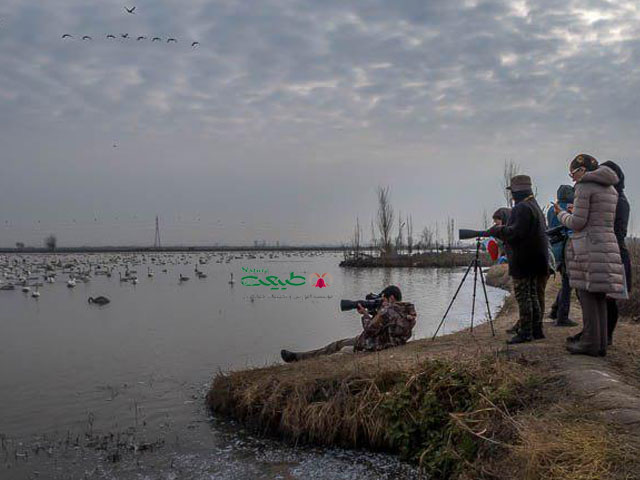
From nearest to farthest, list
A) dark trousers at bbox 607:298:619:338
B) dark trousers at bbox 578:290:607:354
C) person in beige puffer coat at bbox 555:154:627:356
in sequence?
person in beige puffer coat at bbox 555:154:627:356 → dark trousers at bbox 578:290:607:354 → dark trousers at bbox 607:298:619:338

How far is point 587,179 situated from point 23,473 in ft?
19.2

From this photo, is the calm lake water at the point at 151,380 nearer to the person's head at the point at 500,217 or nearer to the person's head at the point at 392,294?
the person's head at the point at 392,294

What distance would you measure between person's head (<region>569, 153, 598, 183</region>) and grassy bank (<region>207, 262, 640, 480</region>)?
1731 millimetres

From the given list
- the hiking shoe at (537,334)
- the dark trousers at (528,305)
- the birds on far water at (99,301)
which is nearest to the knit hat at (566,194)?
the dark trousers at (528,305)

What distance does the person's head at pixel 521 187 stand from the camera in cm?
674

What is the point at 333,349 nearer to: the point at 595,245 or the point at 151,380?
the point at 151,380

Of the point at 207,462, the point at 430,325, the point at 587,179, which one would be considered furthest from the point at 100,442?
the point at 430,325

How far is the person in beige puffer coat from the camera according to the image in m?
5.30

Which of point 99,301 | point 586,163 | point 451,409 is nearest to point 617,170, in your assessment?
point 586,163

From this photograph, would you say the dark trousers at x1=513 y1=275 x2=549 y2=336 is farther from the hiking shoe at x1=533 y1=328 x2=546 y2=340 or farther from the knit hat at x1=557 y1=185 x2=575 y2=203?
the knit hat at x1=557 y1=185 x2=575 y2=203

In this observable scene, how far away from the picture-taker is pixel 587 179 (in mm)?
5395

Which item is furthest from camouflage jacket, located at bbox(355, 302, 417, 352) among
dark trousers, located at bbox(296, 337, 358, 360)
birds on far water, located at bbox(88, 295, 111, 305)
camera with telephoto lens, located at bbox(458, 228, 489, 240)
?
birds on far water, located at bbox(88, 295, 111, 305)

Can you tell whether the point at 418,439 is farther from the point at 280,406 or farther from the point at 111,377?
the point at 111,377

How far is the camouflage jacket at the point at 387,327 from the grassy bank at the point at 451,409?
10.0 inches
